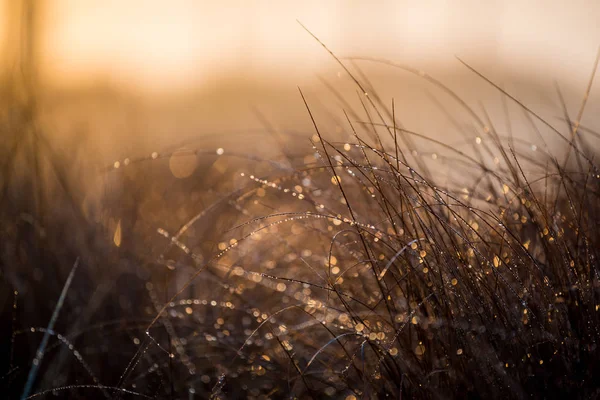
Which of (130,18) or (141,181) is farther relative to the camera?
(130,18)

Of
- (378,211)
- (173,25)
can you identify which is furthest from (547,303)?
(173,25)

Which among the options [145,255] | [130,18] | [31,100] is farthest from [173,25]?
[145,255]

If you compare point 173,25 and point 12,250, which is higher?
point 173,25

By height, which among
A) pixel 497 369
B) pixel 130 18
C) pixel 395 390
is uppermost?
pixel 130 18

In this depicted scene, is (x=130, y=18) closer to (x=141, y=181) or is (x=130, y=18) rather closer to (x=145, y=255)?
(x=141, y=181)

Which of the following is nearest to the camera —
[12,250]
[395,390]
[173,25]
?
[395,390]

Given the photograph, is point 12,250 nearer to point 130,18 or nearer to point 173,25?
point 130,18

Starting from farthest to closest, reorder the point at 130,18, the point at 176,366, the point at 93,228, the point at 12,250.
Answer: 1. the point at 130,18
2. the point at 93,228
3. the point at 12,250
4. the point at 176,366
